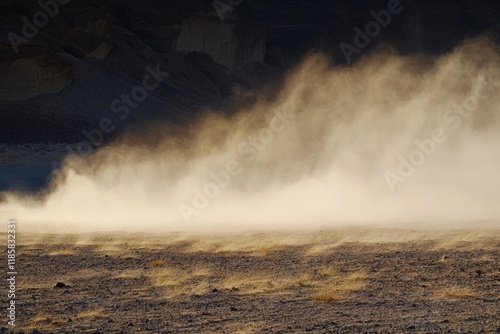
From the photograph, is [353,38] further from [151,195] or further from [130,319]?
[130,319]

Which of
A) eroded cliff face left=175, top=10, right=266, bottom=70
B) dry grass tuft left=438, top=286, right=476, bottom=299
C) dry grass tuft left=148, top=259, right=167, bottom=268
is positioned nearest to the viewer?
dry grass tuft left=438, top=286, right=476, bottom=299

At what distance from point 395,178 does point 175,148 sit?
73.2ft

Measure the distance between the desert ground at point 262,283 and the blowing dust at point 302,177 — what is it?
11.7 feet

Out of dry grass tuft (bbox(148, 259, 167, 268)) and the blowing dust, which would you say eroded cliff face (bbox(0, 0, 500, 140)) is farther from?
dry grass tuft (bbox(148, 259, 167, 268))

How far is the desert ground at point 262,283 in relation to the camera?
9898mm

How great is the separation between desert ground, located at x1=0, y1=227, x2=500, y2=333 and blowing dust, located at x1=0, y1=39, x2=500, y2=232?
11.7 ft

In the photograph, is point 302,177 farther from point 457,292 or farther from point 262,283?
point 457,292

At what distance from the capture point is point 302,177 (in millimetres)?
28453

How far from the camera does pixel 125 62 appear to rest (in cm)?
6272

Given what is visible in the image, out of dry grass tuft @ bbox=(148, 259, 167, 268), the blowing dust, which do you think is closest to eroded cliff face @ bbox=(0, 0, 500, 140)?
the blowing dust

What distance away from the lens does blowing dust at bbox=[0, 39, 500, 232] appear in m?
22.2

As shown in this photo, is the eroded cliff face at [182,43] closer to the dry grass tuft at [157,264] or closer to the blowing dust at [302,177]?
the blowing dust at [302,177]

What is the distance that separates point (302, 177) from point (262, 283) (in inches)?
635

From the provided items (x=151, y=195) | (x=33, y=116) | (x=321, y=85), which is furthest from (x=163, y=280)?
(x=321, y=85)
